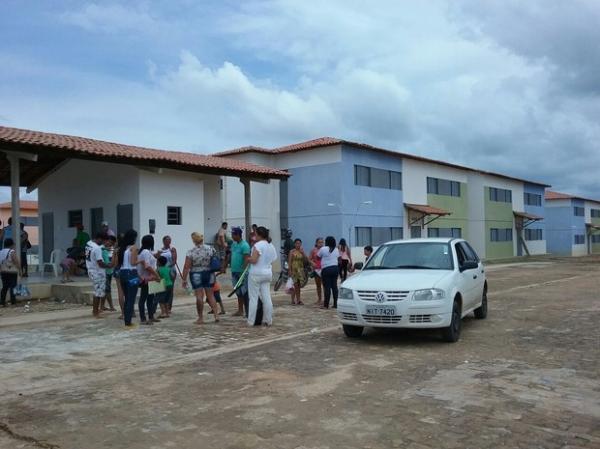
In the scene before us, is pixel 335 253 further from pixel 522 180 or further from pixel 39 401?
pixel 522 180

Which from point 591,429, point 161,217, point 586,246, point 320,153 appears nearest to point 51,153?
point 161,217

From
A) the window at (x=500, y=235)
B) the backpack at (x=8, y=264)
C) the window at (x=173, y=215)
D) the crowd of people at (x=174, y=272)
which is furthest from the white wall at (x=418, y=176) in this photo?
the backpack at (x=8, y=264)

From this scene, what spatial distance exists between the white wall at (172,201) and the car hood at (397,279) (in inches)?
389

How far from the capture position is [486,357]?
7.25 m

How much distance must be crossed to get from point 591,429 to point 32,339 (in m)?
8.05

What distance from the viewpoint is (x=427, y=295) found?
789 centimetres

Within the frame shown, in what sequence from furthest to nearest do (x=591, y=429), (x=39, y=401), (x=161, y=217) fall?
(x=161, y=217) → (x=39, y=401) → (x=591, y=429)

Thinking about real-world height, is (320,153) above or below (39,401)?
above

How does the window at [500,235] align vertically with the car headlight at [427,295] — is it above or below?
above

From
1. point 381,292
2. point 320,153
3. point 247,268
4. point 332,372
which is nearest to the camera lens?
point 332,372

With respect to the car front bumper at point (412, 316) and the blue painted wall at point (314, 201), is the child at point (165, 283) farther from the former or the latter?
the blue painted wall at point (314, 201)

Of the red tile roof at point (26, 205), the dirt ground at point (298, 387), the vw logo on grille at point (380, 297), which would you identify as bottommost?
the dirt ground at point (298, 387)

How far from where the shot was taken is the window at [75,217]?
61.5 ft

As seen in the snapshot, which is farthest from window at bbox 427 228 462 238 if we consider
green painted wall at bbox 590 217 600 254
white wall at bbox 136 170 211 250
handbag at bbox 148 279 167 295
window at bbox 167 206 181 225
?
green painted wall at bbox 590 217 600 254
